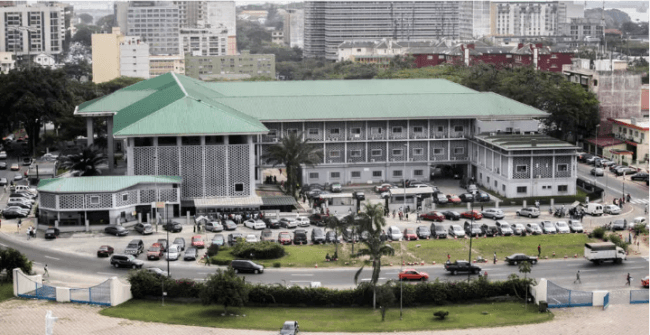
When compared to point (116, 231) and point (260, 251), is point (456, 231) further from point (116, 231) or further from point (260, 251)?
point (116, 231)

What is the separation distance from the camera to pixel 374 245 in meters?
57.1

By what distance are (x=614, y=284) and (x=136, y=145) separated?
38759 mm

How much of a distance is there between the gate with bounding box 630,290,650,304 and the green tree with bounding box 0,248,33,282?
34942 mm

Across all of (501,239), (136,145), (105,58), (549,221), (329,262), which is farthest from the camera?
(105,58)

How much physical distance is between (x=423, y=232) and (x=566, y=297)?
15972mm

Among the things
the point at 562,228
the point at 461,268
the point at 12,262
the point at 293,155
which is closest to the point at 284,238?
the point at 461,268

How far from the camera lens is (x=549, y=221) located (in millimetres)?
75438

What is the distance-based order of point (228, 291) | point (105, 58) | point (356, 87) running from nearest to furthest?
point (228, 291), point (356, 87), point (105, 58)

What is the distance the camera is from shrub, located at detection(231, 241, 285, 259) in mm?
65438

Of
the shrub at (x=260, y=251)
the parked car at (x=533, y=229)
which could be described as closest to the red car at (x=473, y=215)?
the parked car at (x=533, y=229)

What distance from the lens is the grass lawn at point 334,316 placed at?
53.5 meters

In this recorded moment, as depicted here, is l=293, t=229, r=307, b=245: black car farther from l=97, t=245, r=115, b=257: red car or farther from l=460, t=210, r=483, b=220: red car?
l=460, t=210, r=483, b=220: red car

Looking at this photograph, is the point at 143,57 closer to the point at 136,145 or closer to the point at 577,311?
the point at 136,145

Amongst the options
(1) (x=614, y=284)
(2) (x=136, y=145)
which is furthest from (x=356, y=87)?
(1) (x=614, y=284)
